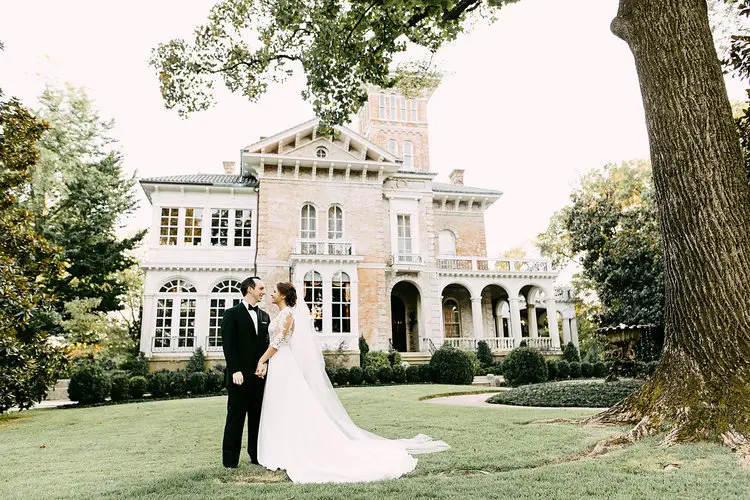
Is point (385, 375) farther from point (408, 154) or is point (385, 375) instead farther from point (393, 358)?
point (408, 154)

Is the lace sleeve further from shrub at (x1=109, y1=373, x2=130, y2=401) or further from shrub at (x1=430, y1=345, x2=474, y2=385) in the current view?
shrub at (x1=430, y1=345, x2=474, y2=385)

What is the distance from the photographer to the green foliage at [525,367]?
54.5 ft

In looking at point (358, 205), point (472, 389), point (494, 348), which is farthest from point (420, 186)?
point (472, 389)

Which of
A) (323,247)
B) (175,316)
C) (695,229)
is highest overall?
(323,247)

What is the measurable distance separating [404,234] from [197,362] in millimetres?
11482

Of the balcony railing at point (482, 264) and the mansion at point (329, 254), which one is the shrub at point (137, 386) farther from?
the balcony railing at point (482, 264)

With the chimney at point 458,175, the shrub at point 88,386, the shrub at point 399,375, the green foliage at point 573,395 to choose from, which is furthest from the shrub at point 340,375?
the chimney at point 458,175

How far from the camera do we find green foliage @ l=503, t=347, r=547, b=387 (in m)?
16.6

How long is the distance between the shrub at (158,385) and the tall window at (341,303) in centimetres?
758

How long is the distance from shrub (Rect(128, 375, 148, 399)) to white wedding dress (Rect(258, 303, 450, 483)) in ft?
43.6

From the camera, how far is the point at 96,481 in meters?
4.48

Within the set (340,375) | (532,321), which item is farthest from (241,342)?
(532,321)

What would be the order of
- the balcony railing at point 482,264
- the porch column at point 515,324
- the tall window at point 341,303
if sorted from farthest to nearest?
the balcony railing at point 482,264 → the porch column at point 515,324 → the tall window at point 341,303

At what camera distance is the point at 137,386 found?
1633 centimetres
